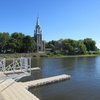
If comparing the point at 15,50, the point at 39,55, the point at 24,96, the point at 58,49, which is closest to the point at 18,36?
the point at 15,50

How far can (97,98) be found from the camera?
17375 mm

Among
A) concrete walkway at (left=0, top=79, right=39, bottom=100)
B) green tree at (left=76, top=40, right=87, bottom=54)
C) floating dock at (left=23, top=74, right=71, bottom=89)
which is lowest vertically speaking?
floating dock at (left=23, top=74, right=71, bottom=89)

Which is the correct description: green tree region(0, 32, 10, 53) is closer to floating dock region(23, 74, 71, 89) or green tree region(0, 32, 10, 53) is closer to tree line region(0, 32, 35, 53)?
tree line region(0, 32, 35, 53)

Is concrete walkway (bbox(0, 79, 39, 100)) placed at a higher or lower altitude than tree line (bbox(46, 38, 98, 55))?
lower

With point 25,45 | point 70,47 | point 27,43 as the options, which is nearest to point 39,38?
point 70,47

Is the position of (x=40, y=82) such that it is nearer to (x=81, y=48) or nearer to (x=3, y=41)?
(x=3, y=41)

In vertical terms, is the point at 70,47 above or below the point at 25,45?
below

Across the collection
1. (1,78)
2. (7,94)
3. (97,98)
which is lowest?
(97,98)

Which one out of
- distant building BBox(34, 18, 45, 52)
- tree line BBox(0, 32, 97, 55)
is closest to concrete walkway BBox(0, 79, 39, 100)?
tree line BBox(0, 32, 97, 55)

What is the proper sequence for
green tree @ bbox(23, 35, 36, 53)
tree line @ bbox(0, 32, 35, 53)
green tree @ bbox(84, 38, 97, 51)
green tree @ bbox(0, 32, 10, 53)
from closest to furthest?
green tree @ bbox(0, 32, 10, 53)
tree line @ bbox(0, 32, 35, 53)
green tree @ bbox(23, 35, 36, 53)
green tree @ bbox(84, 38, 97, 51)

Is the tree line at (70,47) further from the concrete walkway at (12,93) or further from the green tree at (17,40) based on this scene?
the concrete walkway at (12,93)

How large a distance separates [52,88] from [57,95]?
2552 mm

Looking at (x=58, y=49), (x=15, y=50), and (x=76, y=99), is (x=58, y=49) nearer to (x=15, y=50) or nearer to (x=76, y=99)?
(x=15, y=50)

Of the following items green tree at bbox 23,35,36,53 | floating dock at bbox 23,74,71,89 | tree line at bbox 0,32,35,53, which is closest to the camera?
floating dock at bbox 23,74,71,89
